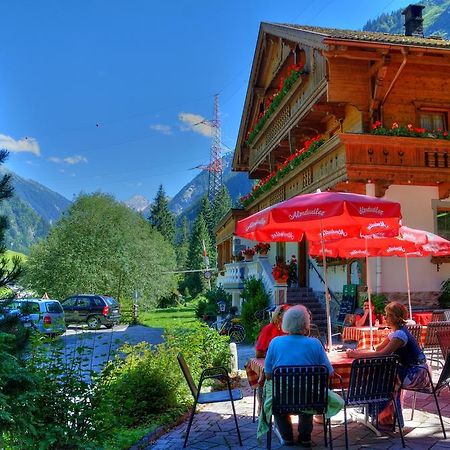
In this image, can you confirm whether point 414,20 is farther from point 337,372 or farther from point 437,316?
point 337,372

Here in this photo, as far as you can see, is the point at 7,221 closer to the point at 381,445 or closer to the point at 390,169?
the point at 381,445

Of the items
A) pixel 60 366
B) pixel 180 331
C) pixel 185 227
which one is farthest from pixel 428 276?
pixel 185 227

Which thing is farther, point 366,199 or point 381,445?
point 366,199

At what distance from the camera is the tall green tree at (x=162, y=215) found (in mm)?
85938

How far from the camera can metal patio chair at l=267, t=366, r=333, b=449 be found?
4891 mm

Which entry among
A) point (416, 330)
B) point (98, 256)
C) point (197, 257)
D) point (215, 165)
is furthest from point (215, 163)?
point (416, 330)

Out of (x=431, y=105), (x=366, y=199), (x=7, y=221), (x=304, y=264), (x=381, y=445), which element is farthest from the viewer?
(x=304, y=264)

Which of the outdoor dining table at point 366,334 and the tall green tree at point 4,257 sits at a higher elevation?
the tall green tree at point 4,257

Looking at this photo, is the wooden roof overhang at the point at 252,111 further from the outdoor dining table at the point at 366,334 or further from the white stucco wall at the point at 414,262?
the outdoor dining table at the point at 366,334

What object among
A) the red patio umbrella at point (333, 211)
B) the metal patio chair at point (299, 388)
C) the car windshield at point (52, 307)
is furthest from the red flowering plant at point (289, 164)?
the metal patio chair at point (299, 388)

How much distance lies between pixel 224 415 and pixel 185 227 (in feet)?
338

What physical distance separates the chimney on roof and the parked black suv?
20.3 m

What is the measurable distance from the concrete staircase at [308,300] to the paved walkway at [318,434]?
918 centimetres

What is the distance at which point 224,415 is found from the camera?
6906mm
